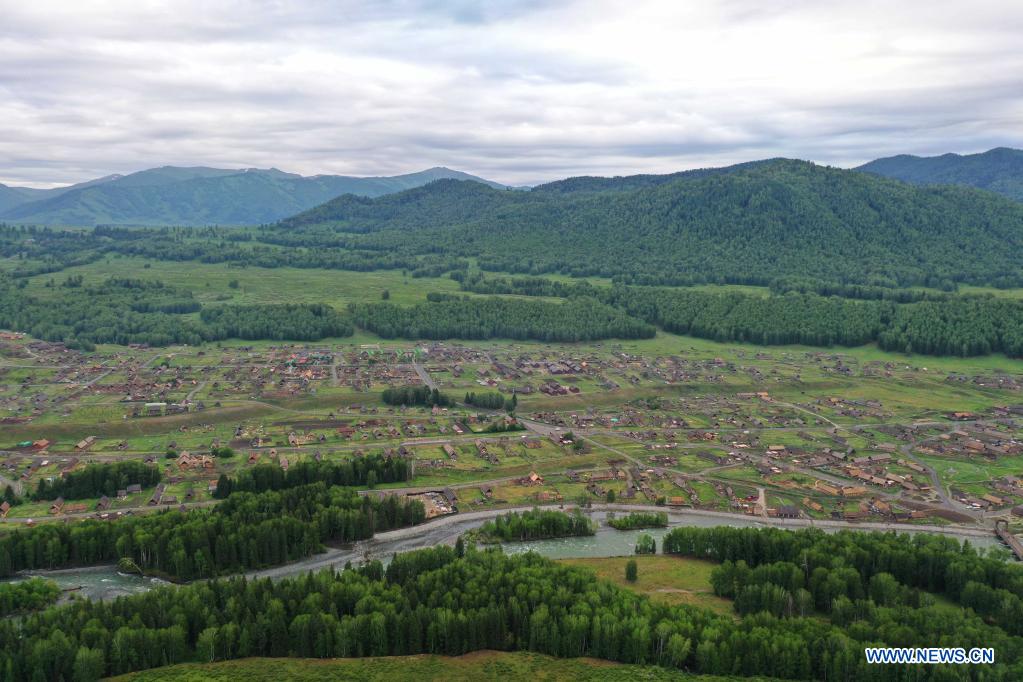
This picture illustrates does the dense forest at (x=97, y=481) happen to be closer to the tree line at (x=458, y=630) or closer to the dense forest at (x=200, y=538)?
the dense forest at (x=200, y=538)

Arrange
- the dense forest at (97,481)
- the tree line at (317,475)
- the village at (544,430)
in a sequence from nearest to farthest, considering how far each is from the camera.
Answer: the dense forest at (97,481), the tree line at (317,475), the village at (544,430)

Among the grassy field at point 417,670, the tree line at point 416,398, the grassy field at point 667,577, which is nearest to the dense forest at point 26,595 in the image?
the grassy field at point 417,670

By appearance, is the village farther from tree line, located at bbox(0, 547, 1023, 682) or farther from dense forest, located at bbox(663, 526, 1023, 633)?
tree line, located at bbox(0, 547, 1023, 682)

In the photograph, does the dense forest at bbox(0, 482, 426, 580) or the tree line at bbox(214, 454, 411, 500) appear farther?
the tree line at bbox(214, 454, 411, 500)

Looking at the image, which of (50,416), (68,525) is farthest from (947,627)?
(50,416)

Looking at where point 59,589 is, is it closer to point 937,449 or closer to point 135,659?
point 135,659

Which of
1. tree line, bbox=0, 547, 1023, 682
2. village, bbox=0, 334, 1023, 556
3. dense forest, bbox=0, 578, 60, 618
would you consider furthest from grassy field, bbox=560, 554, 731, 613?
dense forest, bbox=0, 578, 60, 618
